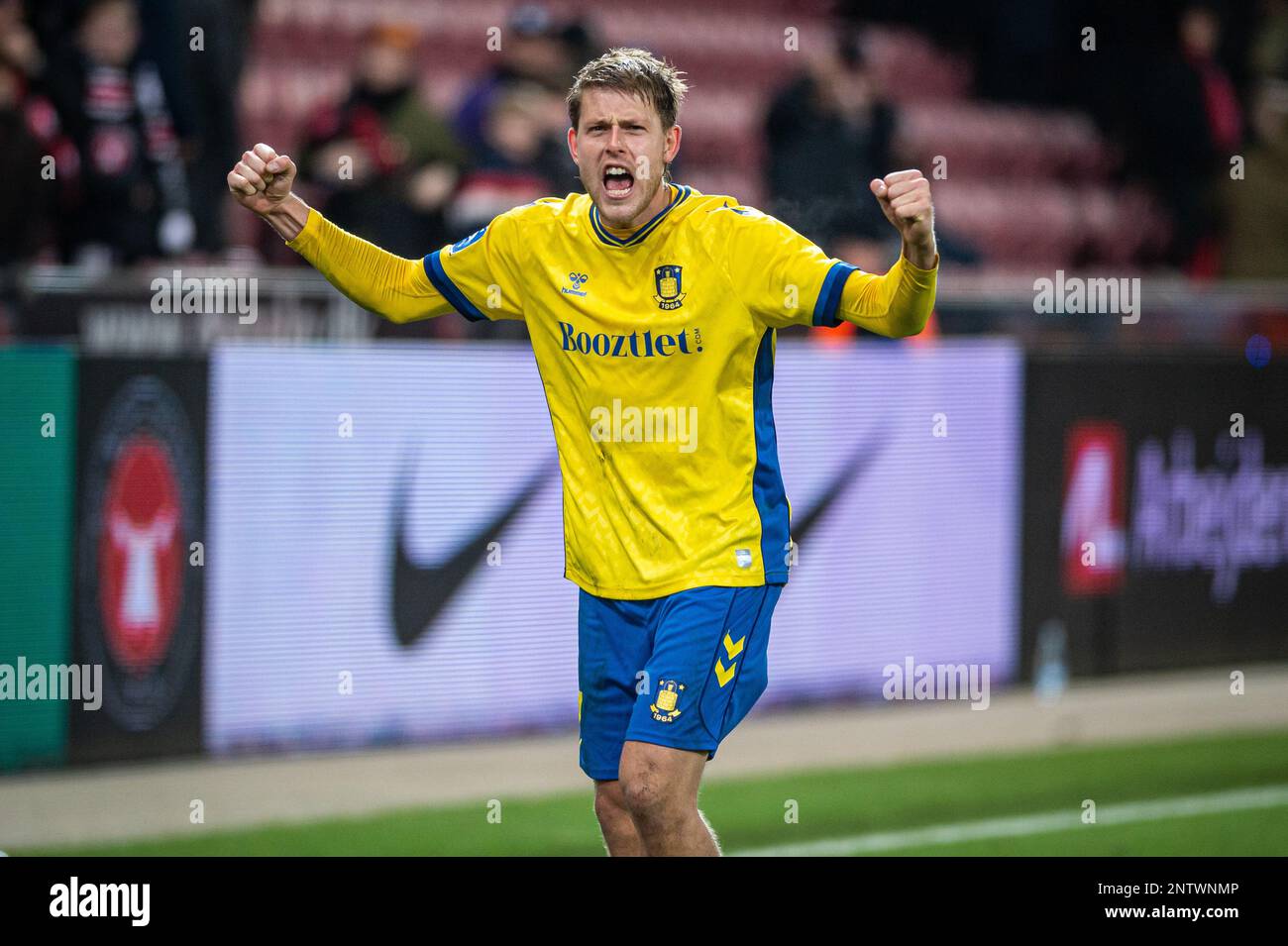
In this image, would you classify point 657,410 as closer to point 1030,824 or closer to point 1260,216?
point 1030,824

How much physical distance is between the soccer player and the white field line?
2.38m

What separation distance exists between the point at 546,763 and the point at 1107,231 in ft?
29.8

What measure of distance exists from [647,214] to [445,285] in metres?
0.70

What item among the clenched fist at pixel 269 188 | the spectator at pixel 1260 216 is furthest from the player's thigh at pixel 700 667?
the spectator at pixel 1260 216

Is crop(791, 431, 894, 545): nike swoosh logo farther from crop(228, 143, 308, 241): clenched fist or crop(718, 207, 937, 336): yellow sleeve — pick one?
crop(228, 143, 308, 241): clenched fist

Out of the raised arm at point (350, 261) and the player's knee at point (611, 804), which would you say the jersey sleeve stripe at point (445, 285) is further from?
the player's knee at point (611, 804)

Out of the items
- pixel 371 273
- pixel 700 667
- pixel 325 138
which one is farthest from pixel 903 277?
pixel 325 138

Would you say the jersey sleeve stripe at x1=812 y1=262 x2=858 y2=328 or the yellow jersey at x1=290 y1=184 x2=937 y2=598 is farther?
the yellow jersey at x1=290 y1=184 x2=937 y2=598

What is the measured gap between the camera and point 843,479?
1059 centimetres

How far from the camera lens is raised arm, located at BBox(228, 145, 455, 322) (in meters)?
5.84

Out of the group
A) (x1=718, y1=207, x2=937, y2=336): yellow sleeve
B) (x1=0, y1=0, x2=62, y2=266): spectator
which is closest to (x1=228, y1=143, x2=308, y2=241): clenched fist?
(x1=718, y1=207, x2=937, y2=336): yellow sleeve

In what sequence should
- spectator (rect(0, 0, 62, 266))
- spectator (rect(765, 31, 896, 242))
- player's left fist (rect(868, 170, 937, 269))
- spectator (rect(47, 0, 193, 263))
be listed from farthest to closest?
spectator (rect(765, 31, 896, 242)) < spectator (rect(47, 0, 193, 263)) < spectator (rect(0, 0, 62, 266)) < player's left fist (rect(868, 170, 937, 269))

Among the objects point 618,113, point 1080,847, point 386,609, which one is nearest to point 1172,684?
point 1080,847
